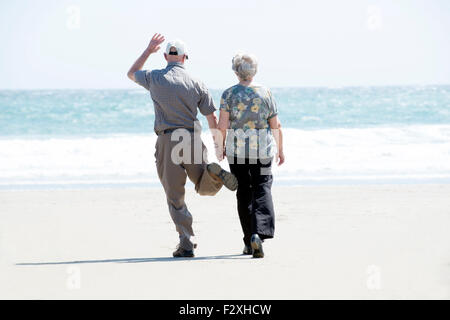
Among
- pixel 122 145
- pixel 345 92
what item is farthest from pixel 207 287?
pixel 345 92

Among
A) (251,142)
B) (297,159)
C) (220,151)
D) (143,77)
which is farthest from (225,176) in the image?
(297,159)

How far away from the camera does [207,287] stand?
4.58 meters

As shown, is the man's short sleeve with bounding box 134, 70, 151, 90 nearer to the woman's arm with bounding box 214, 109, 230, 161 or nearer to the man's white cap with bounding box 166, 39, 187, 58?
the man's white cap with bounding box 166, 39, 187, 58

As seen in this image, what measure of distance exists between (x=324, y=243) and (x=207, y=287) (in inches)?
63.6

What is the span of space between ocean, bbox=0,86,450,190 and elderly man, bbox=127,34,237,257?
16.0ft

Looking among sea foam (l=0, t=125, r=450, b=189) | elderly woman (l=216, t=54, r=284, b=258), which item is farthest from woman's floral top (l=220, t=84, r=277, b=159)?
sea foam (l=0, t=125, r=450, b=189)

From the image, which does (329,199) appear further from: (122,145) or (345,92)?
(345,92)

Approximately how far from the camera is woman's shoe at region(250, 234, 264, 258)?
5375 mm

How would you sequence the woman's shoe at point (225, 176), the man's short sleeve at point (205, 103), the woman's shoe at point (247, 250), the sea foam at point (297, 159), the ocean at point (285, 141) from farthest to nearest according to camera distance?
the ocean at point (285, 141), the sea foam at point (297, 159), the woman's shoe at point (247, 250), the man's short sleeve at point (205, 103), the woman's shoe at point (225, 176)

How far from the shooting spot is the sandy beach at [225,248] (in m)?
4.55

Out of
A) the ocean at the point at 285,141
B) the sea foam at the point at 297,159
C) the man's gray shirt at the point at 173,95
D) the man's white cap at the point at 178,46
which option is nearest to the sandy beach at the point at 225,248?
the man's gray shirt at the point at 173,95

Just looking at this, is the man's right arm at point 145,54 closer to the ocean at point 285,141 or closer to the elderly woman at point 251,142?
the elderly woman at point 251,142

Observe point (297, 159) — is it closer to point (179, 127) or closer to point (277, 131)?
point (277, 131)

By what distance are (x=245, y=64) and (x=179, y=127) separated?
0.63 metres
